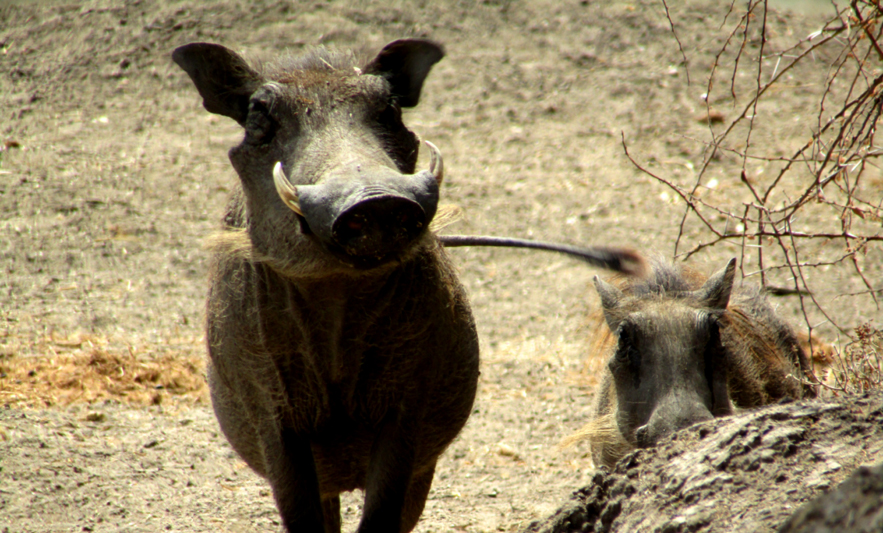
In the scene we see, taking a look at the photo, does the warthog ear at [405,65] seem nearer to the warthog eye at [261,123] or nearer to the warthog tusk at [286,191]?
the warthog eye at [261,123]

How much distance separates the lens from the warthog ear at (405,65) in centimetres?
320

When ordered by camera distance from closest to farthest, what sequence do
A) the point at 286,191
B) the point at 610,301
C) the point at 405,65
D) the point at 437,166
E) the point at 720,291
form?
the point at 286,191, the point at 437,166, the point at 405,65, the point at 720,291, the point at 610,301

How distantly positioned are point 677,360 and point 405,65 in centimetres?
149

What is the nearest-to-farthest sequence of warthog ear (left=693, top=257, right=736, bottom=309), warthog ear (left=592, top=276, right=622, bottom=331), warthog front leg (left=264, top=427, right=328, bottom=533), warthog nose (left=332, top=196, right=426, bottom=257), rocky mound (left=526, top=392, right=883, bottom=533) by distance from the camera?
rocky mound (left=526, top=392, right=883, bottom=533) → warthog nose (left=332, top=196, right=426, bottom=257) → warthog front leg (left=264, top=427, right=328, bottom=533) → warthog ear (left=693, top=257, right=736, bottom=309) → warthog ear (left=592, top=276, right=622, bottom=331)

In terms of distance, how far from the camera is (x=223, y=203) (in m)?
7.33

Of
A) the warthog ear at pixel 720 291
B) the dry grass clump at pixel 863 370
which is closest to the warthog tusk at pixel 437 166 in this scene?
the warthog ear at pixel 720 291

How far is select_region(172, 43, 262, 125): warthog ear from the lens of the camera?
3051mm

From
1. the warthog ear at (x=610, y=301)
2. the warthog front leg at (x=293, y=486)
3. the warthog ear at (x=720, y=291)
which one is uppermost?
the warthog ear at (x=720, y=291)

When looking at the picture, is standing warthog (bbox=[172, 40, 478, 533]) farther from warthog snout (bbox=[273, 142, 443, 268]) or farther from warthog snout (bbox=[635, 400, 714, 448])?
warthog snout (bbox=[635, 400, 714, 448])

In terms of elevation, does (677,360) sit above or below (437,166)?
below

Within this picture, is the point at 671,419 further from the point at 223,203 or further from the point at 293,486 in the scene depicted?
the point at 223,203

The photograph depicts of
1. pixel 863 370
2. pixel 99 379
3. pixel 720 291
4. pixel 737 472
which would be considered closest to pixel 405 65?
pixel 720 291

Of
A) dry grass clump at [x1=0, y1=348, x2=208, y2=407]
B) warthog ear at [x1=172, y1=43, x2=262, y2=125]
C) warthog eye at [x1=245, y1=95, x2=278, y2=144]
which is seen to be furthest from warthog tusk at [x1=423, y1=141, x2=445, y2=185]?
dry grass clump at [x1=0, y1=348, x2=208, y2=407]

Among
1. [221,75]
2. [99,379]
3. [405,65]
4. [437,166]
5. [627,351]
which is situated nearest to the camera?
[437,166]
